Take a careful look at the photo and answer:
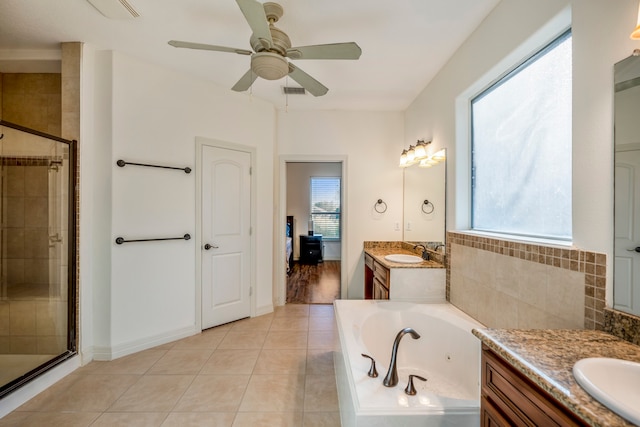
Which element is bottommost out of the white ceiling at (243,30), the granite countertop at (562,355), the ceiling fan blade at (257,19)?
the granite countertop at (562,355)

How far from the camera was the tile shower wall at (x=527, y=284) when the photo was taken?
114 centimetres

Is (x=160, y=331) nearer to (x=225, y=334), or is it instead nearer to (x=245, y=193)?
(x=225, y=334)

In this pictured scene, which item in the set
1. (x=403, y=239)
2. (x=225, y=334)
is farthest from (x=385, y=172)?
(x=225, y=334)

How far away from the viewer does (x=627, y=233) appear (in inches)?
39.4

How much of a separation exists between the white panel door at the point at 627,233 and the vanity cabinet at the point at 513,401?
572 mm

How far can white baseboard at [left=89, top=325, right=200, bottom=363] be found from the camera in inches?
89.0

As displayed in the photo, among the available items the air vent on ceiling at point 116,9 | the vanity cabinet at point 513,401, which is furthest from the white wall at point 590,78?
the air vent on ceiling at point 116,9

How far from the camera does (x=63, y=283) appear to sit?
7.20 ft

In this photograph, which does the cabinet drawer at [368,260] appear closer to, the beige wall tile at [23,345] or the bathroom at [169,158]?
the bathroom at [169,158]

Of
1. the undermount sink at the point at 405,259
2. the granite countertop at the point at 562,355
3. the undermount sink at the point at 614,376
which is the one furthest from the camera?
the undermount sink at the point at 405,259

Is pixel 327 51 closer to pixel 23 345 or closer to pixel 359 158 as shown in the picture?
pixel 359 158

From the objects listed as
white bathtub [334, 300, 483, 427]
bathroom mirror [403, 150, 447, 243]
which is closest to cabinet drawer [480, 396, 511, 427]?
white bathtub [334, 300, 483, 427]

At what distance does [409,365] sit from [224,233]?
2245mm

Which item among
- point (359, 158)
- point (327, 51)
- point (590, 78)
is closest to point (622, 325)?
point (590, 78)
